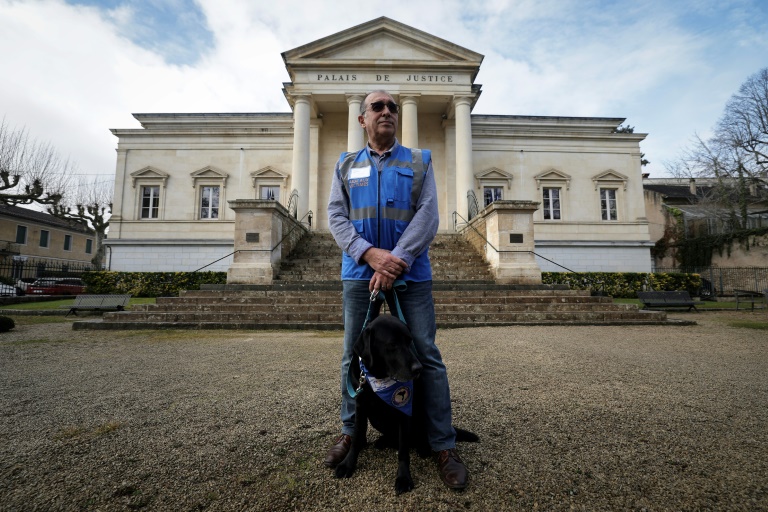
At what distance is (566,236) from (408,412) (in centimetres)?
2301

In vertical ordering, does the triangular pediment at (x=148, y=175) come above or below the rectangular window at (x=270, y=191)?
above

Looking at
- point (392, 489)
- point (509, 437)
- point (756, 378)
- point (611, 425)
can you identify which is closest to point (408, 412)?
point (392, 489)

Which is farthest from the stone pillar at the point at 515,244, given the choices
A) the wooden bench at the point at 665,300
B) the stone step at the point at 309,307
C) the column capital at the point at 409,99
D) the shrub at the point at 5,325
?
the shrub at the point at 5,325

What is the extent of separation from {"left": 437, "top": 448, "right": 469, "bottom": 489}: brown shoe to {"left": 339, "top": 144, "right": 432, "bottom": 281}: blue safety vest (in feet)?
3.19

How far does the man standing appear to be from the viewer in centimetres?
220

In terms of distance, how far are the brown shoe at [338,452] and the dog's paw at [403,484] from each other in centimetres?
39

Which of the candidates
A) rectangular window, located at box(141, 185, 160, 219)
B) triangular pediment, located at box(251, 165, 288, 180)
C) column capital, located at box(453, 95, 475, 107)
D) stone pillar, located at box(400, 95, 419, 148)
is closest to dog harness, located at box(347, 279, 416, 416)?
stone pillar, located at box(400, 95, 419, 148)

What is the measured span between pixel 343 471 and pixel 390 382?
57cm

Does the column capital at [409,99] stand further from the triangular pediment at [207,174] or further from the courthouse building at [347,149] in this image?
the triangular pediment at [207,174]

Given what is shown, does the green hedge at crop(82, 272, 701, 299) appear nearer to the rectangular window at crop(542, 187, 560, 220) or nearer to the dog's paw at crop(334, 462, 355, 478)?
the rectangular window at crop(542, 187, 560, 220)

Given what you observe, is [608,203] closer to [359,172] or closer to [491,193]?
[491,193]

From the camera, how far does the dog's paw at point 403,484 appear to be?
6.30 ft

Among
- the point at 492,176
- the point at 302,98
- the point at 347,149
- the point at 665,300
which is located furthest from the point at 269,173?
Result: the point at 665,300

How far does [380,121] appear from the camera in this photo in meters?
2.39
